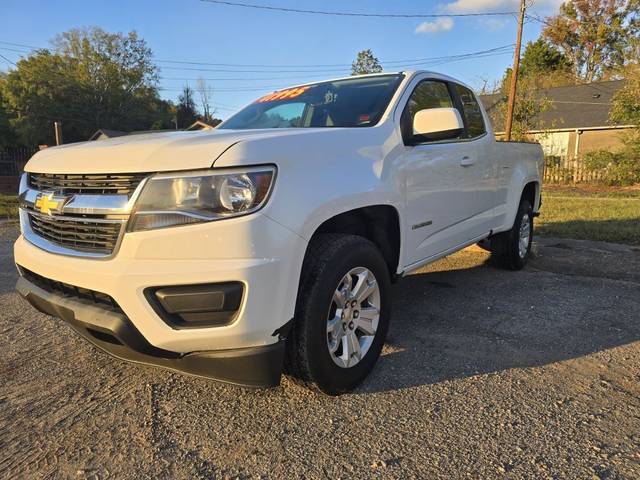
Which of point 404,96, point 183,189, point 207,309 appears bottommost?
point 207,309

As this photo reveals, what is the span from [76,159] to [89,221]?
369 millimetres

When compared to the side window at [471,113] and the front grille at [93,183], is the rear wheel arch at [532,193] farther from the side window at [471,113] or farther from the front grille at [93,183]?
the front grille at [93,183]

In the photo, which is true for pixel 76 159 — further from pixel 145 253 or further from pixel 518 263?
pixel 518 263

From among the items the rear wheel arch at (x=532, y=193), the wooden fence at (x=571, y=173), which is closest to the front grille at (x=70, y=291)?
the rear wheel arch at (x=532, y=193)

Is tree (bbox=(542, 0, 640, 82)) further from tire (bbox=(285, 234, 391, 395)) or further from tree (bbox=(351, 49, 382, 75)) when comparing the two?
tire (bbox=(285, 234, 391, 395))

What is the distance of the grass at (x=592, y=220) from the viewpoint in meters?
7.63

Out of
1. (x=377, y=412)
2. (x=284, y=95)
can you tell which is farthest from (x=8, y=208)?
(x=377, y=412)

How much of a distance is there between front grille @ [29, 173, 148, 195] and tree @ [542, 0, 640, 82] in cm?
5121

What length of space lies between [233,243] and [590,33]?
54.6 metres

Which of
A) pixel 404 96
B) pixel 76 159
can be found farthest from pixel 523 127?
pixel 76 159

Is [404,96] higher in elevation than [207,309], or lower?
higher

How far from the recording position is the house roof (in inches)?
1019

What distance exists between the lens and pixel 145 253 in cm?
213

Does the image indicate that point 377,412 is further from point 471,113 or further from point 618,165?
point 618,165
